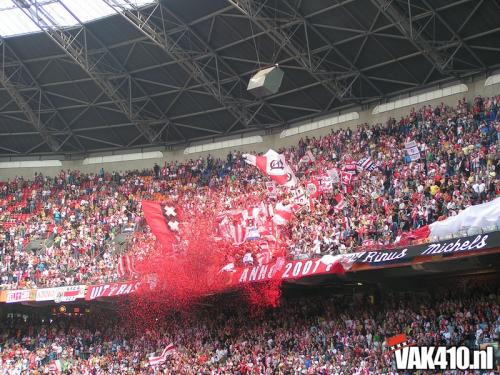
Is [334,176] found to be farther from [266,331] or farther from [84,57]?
[84,57]

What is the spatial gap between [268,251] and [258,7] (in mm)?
12453

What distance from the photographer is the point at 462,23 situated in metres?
36.5

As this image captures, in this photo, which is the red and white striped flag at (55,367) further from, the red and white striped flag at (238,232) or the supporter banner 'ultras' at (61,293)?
the red and white striped flag at (238,232)

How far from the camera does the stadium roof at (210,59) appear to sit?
37.6 meters

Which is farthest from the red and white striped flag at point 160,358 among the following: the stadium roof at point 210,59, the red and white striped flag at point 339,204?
the stadium roof at point 210,59

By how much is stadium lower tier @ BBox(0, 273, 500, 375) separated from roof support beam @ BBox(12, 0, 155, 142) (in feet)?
42.8

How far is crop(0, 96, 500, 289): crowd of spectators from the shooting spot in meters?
32.8

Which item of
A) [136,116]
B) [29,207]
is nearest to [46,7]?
[136,116]

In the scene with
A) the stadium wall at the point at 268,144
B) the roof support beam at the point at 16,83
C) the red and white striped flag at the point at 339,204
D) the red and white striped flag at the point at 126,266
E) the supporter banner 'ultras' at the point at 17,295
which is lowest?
the supporter banner 'ultras' at the point at 17,295

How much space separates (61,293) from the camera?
4106 centimetres

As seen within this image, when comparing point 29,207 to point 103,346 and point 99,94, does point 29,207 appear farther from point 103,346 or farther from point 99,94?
point 103,346

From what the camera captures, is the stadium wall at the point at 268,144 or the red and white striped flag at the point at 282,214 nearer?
the red and white striped flag at the point at 282,214

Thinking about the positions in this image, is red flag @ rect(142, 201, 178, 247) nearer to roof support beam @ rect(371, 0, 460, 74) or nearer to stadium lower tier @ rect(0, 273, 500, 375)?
stadium lower tier @ rect(0, 273, 500, 375)

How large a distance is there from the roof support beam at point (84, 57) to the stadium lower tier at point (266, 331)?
1305 cm
